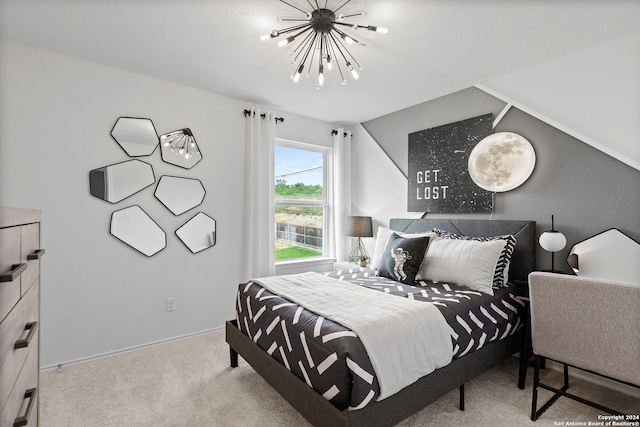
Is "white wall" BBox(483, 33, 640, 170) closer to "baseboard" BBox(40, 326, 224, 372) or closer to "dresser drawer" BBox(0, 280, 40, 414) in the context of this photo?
"dresser drawer" BBox(0, 280, 40, 414)

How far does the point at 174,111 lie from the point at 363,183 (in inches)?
98.1

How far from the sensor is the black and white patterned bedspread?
4.80 ft

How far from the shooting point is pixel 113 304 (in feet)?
9.07

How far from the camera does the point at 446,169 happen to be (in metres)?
A: 3.32

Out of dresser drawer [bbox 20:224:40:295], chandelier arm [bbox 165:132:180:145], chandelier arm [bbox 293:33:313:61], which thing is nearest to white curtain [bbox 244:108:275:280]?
chandelier arm [bbox 165:132:180:145]

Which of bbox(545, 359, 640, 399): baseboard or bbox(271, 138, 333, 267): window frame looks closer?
bbox(545, 359, 640, 399): baseboard

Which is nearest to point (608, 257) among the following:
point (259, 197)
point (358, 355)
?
point (358, 355)

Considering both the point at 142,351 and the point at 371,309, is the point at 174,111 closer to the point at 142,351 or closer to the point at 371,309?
the point at 142,351

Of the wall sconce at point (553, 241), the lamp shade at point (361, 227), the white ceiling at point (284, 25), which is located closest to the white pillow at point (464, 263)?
the wall sconce at point (553, 241)

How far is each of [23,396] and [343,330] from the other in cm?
121

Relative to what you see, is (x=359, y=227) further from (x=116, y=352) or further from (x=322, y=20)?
(x=116, y=352)

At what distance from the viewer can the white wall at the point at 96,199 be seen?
2.41 m

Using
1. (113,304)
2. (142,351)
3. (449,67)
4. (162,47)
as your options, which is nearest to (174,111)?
(162,47)

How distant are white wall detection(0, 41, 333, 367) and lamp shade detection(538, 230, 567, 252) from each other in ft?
9.78
